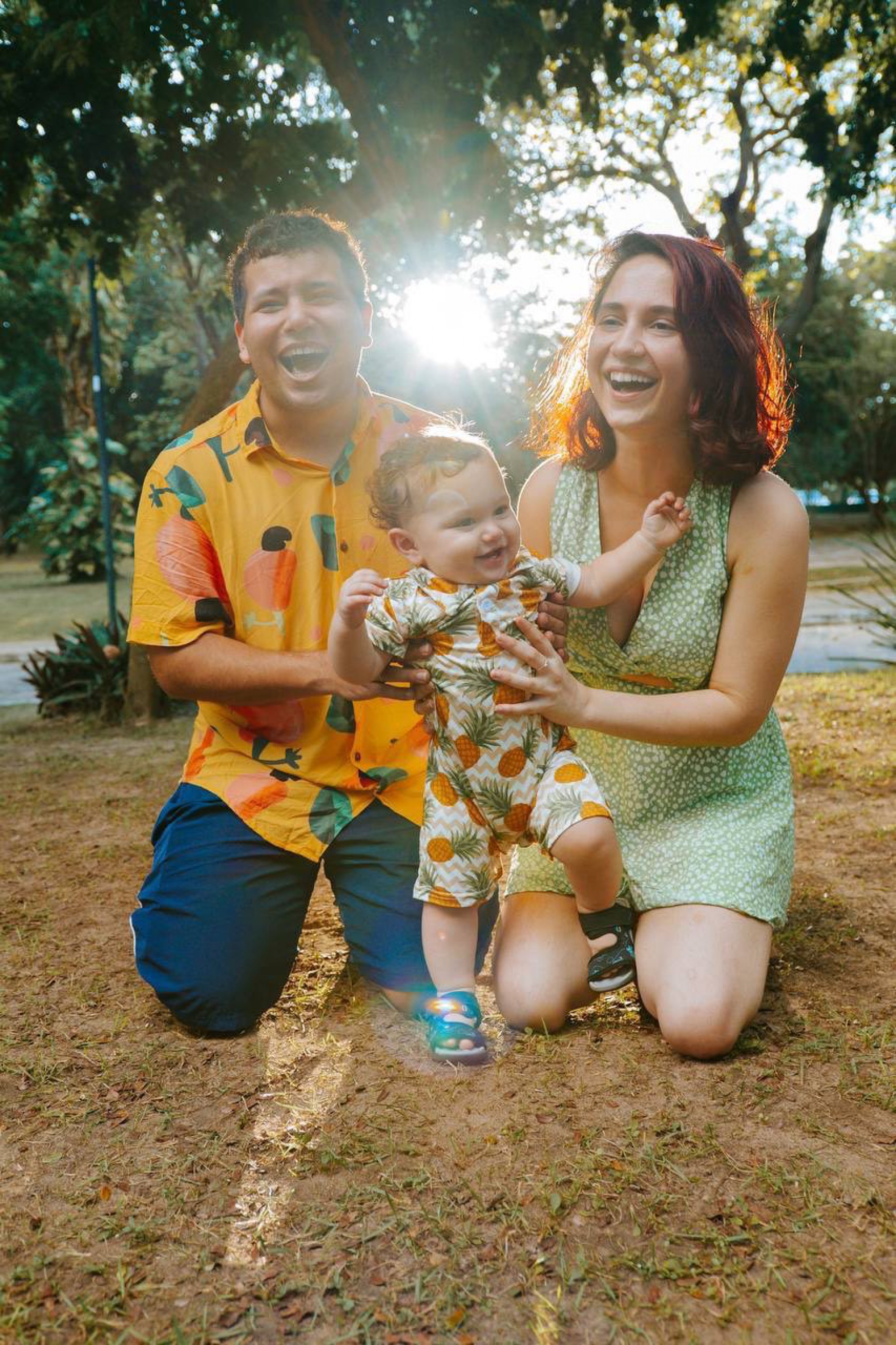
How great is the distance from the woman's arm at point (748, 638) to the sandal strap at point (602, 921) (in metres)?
0.41

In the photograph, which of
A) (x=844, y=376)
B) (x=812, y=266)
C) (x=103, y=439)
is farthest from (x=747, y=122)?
(x=844, y=376)

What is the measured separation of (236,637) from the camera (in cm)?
292

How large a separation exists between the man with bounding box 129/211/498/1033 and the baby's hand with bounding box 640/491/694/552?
760 millimetres

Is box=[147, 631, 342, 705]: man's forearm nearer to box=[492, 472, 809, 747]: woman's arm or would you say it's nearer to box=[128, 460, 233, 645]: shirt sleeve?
box=[128, 460, 233, 645]: shirt sleeve

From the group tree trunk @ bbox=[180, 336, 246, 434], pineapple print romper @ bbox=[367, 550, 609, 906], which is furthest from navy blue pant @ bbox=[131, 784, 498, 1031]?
tree trunk @ bbox=[180, 336, 246, 434]

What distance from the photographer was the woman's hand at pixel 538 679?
241 cm

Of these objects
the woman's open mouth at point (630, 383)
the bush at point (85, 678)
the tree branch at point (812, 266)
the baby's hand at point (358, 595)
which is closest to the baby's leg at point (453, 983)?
the baby's hand at point (358, 595)

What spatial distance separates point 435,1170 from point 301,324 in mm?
1916

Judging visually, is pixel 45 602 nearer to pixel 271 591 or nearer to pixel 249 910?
pixel 271 591

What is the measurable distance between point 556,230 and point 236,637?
13.4m

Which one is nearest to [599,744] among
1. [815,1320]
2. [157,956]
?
[157,956]

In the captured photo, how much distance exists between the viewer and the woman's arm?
2.63 meters

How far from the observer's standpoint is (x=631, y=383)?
258 centimetres

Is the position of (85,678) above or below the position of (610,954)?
below
